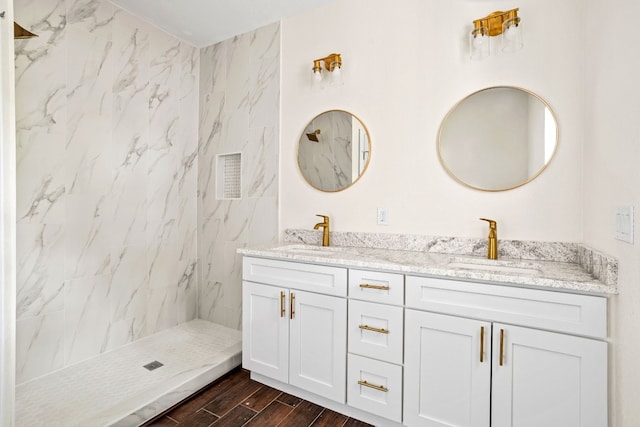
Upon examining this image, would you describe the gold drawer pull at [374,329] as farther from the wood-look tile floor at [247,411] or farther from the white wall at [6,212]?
the white wall at [6,212]

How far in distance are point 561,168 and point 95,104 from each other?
9.97ft

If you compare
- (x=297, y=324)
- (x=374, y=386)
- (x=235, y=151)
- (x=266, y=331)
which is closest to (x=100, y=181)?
(x=235, y=151)

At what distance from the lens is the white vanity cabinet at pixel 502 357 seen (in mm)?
1206

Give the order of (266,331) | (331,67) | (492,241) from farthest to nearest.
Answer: (331,67)
(266,331)
(492,241)

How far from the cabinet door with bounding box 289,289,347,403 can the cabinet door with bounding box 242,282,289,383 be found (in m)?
0.06

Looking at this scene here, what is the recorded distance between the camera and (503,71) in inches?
70.9

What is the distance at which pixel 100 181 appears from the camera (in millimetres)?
2299

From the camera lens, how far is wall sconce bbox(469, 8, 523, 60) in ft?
5.56

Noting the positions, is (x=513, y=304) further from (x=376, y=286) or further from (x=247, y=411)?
(x=247, y=411)

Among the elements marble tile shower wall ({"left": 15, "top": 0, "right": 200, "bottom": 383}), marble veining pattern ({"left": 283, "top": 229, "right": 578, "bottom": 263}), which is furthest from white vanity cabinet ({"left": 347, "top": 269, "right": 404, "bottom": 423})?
marble tile shower wall ({"left": 15, "top": 0, "right": 200, "bottom": 383})

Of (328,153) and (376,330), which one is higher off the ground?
(328,153)

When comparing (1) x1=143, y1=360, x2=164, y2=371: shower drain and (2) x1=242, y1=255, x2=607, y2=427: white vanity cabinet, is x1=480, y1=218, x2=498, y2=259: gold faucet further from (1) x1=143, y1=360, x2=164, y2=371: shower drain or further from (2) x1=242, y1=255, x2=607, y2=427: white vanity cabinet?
(1) x1=143, y1=360, x2=164, y2=371: shower drain

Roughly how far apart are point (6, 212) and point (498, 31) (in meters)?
2.36

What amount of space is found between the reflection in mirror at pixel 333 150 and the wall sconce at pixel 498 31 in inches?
32.4
